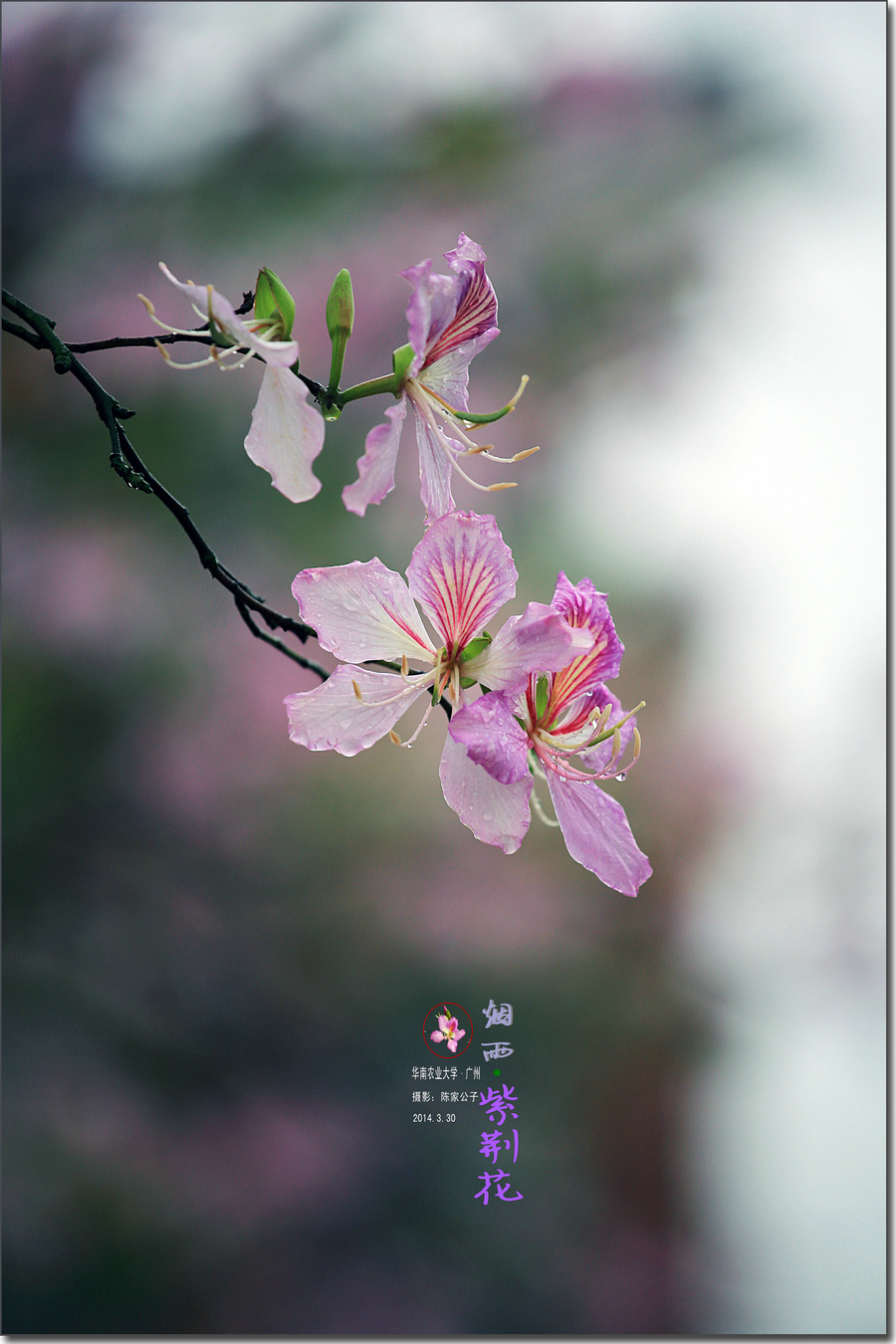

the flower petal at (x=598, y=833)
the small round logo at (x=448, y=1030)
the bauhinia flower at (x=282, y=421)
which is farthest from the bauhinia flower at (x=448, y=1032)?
the bauhinia flower at (x=282, y=421)

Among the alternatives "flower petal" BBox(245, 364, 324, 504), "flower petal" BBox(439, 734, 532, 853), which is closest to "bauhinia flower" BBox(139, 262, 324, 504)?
"flower petal" BBox(245, 364, 324, 504)

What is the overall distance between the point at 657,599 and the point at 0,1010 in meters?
0.95

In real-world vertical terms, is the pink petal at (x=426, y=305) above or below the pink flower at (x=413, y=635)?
above

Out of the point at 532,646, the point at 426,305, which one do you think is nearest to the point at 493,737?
the point at 532,646

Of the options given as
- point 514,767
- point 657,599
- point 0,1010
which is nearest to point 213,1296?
point 0,1010

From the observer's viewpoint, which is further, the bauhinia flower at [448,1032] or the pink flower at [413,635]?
the bauhinia flower at [448,1032]

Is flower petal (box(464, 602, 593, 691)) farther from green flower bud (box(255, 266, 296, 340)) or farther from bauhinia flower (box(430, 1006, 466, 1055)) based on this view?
bauhinia flower (box(430, 1006, 466, 1055))

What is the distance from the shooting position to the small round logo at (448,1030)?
97 centimetres

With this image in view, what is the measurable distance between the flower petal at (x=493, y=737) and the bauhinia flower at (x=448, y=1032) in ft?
2.37

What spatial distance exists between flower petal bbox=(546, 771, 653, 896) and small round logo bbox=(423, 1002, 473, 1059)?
0.67 m

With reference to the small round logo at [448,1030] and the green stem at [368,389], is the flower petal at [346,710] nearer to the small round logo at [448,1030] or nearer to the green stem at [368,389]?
the green stem at [368,389]

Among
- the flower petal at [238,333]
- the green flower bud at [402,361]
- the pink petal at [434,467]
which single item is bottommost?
the pink petal at [434,467]

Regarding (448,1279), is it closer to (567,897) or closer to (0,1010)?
(567,897)

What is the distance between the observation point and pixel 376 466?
1.03ft
